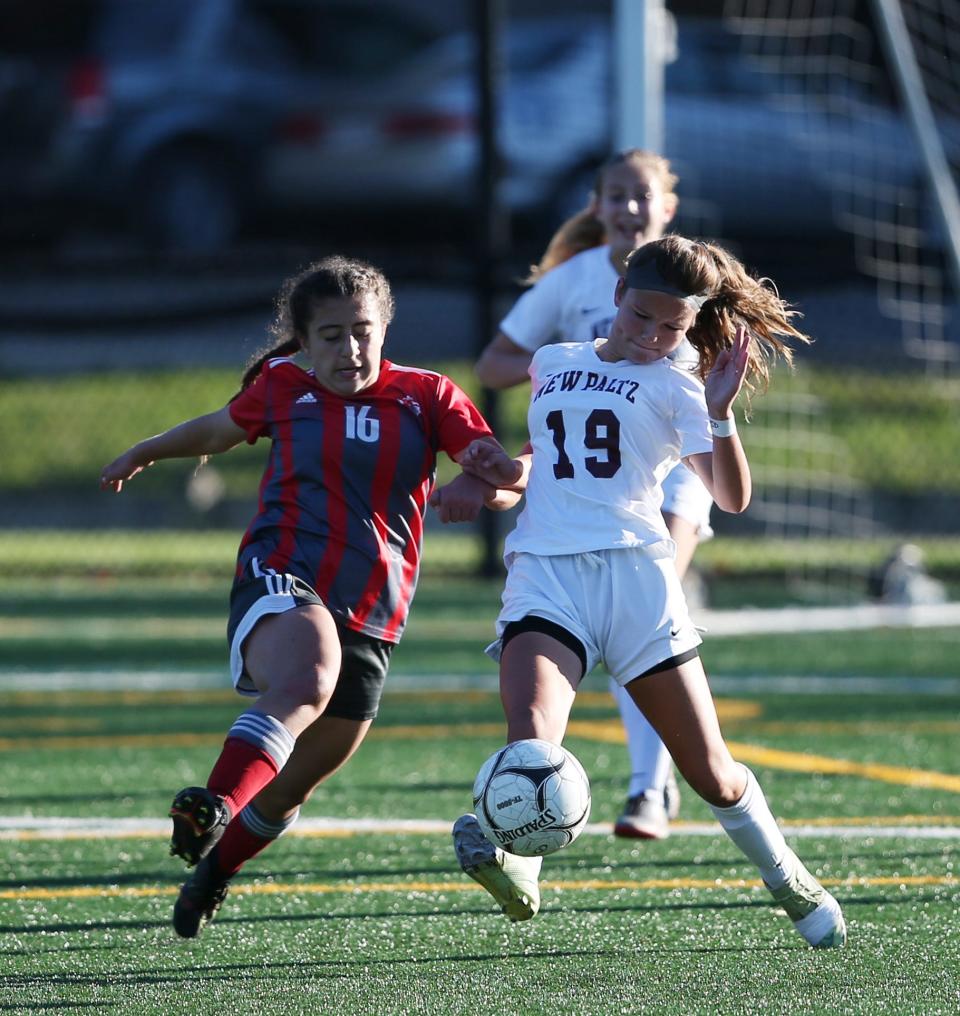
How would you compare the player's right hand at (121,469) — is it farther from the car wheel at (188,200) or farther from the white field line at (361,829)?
the car wheel at (188,200)

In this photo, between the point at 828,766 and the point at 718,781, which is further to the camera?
the point at 828,766

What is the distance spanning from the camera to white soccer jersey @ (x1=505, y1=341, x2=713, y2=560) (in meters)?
4.13

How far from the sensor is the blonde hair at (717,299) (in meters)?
4.12

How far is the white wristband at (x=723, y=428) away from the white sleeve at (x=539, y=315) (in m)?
1.76

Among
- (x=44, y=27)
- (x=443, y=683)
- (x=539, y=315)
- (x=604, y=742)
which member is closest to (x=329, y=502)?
(x=539, y=315)

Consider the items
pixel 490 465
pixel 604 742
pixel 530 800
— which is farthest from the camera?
pixel 604 742

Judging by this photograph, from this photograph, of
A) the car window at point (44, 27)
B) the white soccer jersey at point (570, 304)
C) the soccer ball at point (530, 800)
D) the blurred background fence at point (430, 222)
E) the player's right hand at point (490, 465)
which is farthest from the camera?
the car window at point (44, 27)

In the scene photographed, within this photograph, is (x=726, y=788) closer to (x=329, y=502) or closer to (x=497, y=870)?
(x=497, y=870)

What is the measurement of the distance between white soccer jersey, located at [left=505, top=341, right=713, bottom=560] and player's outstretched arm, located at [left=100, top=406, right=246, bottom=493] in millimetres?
723

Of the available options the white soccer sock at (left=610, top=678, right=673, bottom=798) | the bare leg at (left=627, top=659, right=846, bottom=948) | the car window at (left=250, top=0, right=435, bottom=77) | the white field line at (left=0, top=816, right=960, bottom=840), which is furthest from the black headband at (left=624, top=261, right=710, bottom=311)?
the car window at (left=250, top=0, right=435, bottom=77)

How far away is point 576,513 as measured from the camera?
415 cm

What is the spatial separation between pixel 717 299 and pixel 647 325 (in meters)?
0.20

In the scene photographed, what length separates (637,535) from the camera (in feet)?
13.5

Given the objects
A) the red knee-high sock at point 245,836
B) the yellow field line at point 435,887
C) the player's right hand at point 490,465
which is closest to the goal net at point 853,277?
the yellow field line at point 435,887
